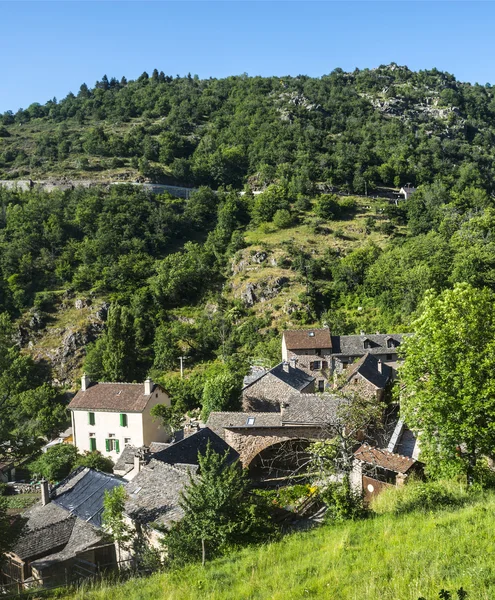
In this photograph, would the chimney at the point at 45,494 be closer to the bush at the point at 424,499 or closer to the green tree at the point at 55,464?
the green tree at the point at 55,464

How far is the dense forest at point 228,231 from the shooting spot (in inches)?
1935

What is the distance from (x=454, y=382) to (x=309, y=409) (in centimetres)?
1118

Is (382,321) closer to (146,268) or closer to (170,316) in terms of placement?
(170,316)

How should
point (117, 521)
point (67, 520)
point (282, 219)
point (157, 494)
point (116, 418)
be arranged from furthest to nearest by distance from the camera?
point (282, 219) < point (116, 418) < point (67, 520) < point (157, 494) < point (117, 521)

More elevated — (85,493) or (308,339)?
(308,339)

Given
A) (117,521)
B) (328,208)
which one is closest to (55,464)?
(117,521)

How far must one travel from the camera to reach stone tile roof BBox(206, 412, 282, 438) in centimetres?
2441

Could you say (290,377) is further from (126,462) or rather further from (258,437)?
(126,462)

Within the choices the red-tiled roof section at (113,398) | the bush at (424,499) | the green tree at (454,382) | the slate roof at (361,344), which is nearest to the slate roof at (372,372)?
the slate roof at (361,344)

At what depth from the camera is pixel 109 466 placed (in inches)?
1161

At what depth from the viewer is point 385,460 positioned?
17.6m

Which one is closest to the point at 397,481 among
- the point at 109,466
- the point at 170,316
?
the point at 109,466

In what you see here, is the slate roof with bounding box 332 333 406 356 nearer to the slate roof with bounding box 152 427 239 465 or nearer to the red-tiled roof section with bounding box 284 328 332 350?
the red-tiled roof section with bounding box 284 328 332 350

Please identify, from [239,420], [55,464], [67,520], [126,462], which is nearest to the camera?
[67,520]
